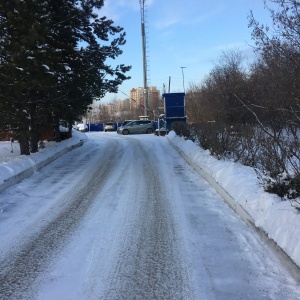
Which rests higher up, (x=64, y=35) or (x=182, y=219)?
(x=64, y=35)

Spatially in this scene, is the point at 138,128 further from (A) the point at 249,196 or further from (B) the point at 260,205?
(B) the point at 260,205

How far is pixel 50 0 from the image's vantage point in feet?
47.9

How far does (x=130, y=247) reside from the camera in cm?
519

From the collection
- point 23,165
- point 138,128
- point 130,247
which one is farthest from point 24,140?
point 138,128

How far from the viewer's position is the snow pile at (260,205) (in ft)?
14.1

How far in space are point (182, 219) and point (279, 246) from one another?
230cm

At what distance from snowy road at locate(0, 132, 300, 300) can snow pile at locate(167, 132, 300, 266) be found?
0.26 meters

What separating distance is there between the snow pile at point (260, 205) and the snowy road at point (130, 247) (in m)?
0.26

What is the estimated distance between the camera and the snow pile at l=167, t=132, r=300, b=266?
14.1 feet

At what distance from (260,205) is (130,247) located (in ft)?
6.84

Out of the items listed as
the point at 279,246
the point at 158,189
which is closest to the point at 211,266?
the point at 279,246

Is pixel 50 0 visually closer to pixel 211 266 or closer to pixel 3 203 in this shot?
pixel 3 203

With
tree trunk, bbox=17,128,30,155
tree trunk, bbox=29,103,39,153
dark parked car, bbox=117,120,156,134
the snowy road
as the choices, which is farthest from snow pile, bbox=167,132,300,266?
dark parked car, bbox=117,120,156,134

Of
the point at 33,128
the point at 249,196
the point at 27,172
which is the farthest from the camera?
the point at 33,128
